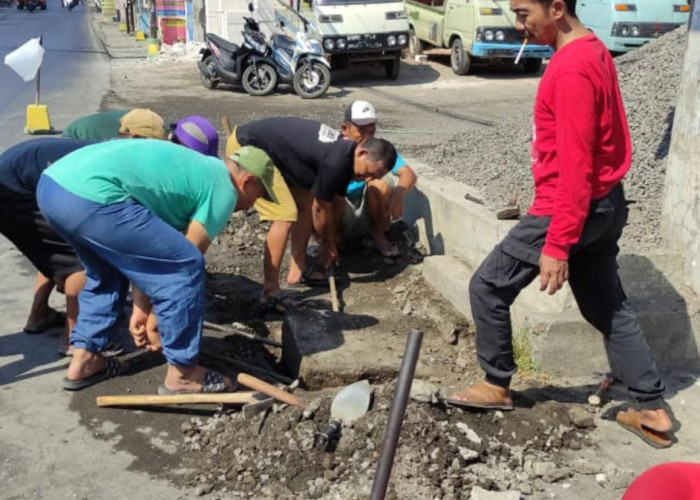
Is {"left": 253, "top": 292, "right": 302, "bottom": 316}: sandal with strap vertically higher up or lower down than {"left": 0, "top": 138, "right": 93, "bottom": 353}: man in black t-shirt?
lower down

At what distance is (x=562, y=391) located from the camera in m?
4.16

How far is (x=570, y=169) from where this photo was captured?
3.19 m

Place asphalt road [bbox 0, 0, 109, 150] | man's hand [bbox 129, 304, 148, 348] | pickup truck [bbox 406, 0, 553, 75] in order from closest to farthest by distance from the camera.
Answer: man's hand [bbox 129, 304, 148, 348]
asphalt road [bbox 0, 0, 109, 150]
pickup truck [bbox 406, 0, 553, 75]

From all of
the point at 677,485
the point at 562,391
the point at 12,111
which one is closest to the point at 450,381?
the point at 562,391

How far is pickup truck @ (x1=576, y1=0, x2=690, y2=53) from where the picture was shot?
1488 centimetres

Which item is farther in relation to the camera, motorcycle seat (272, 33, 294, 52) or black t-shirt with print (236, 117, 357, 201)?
motorcycle seat (272, 33, 294, 52)

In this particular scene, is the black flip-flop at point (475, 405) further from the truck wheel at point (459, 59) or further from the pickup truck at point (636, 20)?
the truck wheel at point (459, 59)

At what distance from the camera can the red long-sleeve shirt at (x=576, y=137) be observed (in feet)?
10.3

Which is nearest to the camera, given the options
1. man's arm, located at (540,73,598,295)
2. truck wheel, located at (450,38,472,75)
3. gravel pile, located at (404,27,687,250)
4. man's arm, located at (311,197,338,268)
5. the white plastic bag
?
man's arm, located at (540,73,598,295)

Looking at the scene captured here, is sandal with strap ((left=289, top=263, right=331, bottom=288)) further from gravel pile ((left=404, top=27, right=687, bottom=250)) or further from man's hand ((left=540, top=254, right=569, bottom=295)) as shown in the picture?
man's hand ((left=540, top=254, right=569, bottom=295))

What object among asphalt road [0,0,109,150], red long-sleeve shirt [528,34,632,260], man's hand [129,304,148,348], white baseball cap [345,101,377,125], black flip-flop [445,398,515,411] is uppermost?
red long-sleeve shirt [528,34,632,260]

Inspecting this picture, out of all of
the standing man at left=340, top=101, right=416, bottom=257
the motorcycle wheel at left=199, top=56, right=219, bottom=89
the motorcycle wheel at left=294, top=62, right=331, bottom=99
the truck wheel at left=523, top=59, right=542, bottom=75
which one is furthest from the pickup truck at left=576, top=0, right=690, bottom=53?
the standing man at left=340, top=101, right=416, bottom=257

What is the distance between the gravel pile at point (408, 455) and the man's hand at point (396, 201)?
2.31m

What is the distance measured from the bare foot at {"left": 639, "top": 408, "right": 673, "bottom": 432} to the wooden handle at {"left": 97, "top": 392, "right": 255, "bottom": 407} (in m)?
1.68
